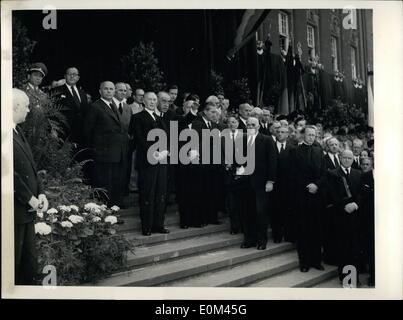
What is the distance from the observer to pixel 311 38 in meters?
5.92

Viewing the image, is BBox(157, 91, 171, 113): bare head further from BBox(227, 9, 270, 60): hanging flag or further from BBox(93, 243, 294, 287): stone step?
BBox(93, 243, 294, 287): stone step

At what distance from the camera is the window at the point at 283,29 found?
583 cm

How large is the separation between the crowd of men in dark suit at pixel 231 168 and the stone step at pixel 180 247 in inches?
4.6

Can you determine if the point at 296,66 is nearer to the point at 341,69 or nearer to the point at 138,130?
the point at 341,69

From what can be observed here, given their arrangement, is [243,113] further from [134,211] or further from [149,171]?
[134,211]

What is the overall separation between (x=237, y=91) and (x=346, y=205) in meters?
1.49

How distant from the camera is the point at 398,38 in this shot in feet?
18.9

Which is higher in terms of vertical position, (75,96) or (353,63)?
(353,63)

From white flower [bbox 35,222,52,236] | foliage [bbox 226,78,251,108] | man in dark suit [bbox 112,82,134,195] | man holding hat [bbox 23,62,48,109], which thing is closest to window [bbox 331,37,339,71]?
foliage [bbox 226,78,251,108]

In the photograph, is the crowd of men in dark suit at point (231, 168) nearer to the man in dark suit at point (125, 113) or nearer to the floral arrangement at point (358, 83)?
the man in dark suit at point (125, 113)

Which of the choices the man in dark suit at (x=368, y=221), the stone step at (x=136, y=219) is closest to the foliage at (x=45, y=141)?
the stone step at (x=136, y=219)

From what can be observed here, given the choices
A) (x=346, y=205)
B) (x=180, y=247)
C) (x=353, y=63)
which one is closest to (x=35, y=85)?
(x=180, y=247)

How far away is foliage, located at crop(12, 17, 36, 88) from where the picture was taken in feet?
19.1
